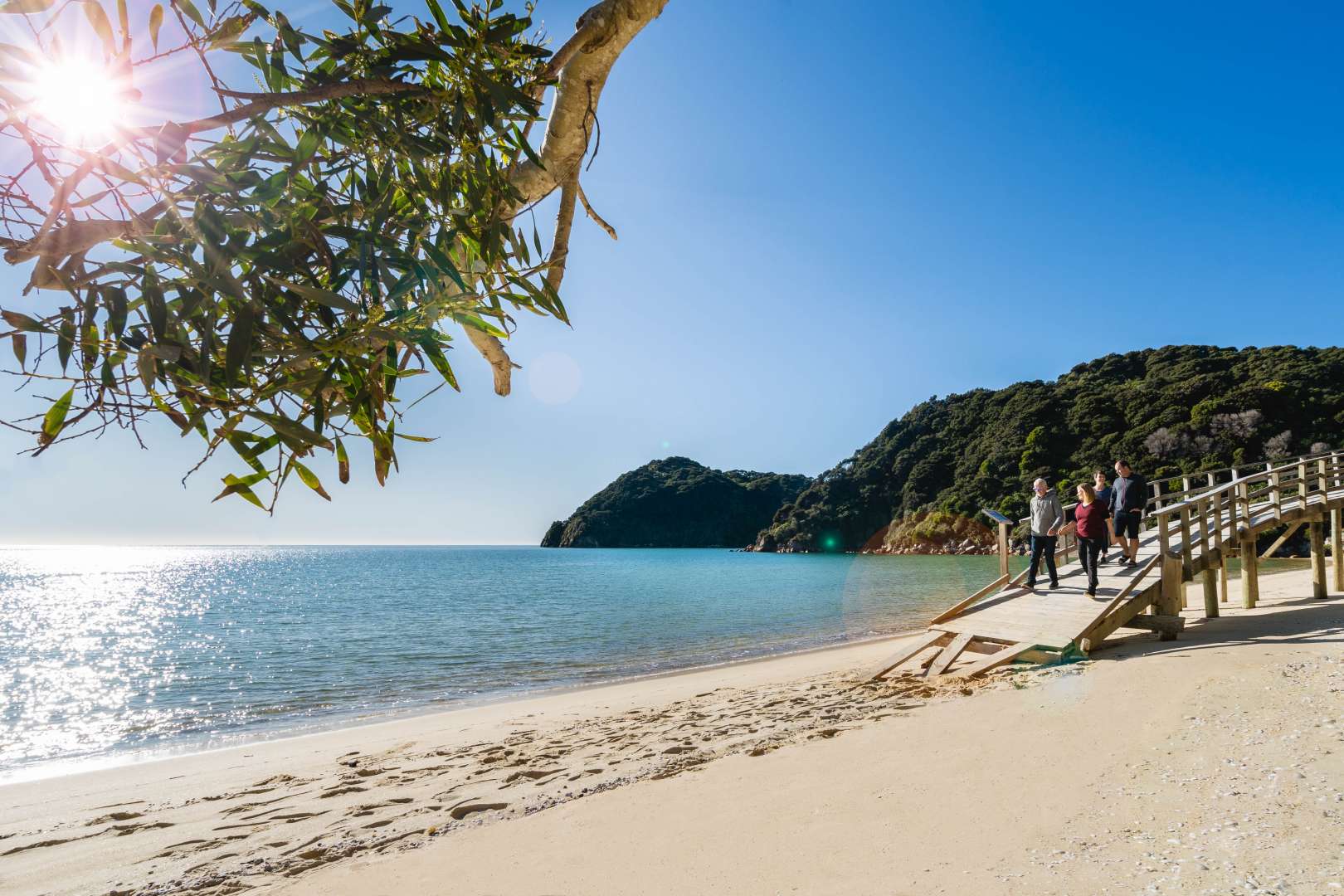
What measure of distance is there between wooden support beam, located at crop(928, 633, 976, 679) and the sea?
7.79m

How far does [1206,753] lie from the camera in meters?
4.81

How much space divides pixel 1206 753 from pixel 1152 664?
3719mm

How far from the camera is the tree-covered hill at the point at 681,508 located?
152375 mm

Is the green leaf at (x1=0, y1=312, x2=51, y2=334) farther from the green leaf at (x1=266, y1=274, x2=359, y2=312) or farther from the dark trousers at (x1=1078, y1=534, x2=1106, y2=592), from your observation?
the dark trousers at (x1=1078, y1=534, x2=1106, y2=592)

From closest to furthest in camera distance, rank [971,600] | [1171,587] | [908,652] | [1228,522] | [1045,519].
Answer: [1171,587]
[1045,519]
[908,652]
[1228,522]
[971,600]

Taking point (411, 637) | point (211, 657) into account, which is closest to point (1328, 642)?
point (411, 637)

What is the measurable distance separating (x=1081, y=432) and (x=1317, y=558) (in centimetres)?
A: 5607

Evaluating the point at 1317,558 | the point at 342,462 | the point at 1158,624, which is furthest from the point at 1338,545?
the point at 342,462

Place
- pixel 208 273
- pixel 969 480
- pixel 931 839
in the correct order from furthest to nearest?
pixel 969 480 → pixel 931 839 → pixel 208 273

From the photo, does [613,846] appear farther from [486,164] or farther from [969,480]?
[969,480]

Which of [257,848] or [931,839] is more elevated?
[931,839]

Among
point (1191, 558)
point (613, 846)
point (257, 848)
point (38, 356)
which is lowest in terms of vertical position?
point (257, 848)

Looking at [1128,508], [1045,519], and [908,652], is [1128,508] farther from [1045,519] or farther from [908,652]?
→ [908,652]

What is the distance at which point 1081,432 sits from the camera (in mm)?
62531
